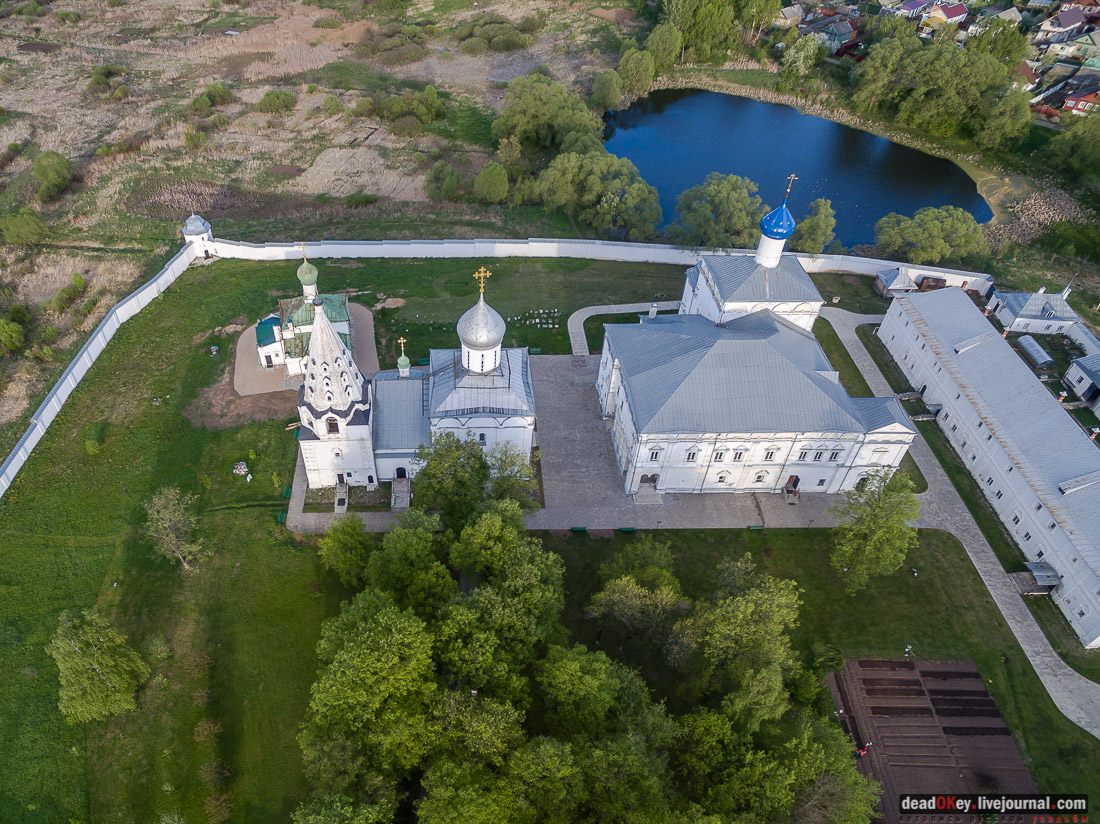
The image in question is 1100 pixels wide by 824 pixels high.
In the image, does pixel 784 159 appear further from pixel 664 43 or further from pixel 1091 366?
pixel 1091 366

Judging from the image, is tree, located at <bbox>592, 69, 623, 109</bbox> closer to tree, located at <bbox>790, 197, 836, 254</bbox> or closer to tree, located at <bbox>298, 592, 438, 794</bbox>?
tree, located at <bbox>790, 197, 836, 254</bbox>

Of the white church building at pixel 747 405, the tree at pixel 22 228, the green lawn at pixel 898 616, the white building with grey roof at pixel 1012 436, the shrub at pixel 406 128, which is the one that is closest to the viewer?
the green lawn at pixel 898 616

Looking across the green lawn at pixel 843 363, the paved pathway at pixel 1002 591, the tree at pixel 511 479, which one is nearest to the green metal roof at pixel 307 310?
the tree at pixel 511 479

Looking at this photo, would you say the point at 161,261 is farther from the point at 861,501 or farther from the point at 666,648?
the point at 861,501

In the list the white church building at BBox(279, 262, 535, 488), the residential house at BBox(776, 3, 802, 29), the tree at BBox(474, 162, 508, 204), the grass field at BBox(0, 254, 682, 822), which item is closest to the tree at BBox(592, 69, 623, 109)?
the tree at BBox(474, 162, 508, 204)

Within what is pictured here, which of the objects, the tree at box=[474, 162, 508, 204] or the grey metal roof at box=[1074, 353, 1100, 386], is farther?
the tree at box=[474, 162, 508, 204]

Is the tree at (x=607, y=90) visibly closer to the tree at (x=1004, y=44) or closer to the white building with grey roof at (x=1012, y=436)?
the tree at (x=1004, y=44)

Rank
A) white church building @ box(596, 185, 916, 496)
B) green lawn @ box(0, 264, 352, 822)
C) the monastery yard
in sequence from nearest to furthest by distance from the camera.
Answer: green lawn @ box(0, 264, 352, 822) → the monastery yard → white church building @ box(596, 185, 916, 496)
